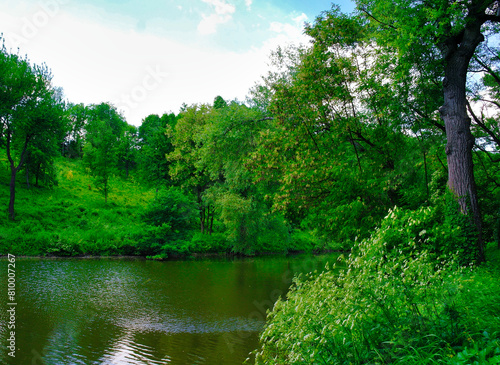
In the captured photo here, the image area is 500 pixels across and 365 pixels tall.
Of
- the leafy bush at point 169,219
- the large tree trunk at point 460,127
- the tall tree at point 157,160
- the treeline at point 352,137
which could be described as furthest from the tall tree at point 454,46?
the tall tree at point 157,160

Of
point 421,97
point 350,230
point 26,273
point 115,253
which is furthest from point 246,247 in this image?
point 421,97

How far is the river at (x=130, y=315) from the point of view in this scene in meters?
6.79

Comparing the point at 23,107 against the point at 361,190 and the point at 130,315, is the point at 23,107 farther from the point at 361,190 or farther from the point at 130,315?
the point at 361,190

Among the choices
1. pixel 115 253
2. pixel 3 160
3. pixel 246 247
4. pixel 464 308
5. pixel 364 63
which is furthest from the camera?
pixel 3 160

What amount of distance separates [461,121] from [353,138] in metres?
3.41

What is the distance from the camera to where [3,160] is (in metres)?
32.0

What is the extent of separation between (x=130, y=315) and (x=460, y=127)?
9.71 m

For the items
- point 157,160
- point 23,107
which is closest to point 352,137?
point 23,107

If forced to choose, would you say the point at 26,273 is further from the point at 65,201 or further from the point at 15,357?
the point at 65,201

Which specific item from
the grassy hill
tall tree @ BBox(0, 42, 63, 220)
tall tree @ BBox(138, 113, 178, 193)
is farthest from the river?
tall tree @ BBox(138, 113, 178, 193)

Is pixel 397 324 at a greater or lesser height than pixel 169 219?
lesser

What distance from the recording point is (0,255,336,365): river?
22.3 ft

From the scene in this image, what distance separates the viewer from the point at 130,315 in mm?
9555

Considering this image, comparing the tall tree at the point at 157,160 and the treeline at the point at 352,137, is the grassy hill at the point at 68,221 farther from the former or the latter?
the treeline at the point at 352,137
